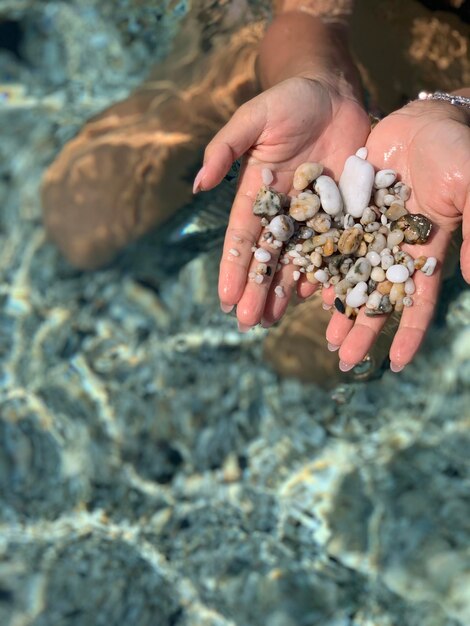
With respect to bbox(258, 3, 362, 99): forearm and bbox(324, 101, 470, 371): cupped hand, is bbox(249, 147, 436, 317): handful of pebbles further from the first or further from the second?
bbox(258, 3, 362, 99): forearm

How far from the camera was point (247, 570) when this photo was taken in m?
2.67

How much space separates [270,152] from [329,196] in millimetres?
255

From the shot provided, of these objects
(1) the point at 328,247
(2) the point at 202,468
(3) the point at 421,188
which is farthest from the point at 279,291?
(2) the point at 202,468

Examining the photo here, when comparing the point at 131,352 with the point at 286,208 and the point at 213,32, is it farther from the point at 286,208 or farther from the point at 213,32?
the point at 213,32

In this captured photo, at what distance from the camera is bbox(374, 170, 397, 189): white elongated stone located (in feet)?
7.27

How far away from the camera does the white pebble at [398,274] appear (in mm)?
2133

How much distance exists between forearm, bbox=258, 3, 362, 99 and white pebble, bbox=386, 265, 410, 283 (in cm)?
87

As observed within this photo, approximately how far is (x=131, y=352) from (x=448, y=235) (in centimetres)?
154

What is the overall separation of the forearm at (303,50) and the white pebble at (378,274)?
847mm

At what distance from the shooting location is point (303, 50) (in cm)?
285

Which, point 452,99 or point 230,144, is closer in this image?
point 230,144

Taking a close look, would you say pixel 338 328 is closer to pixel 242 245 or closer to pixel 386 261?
pixel 386 261

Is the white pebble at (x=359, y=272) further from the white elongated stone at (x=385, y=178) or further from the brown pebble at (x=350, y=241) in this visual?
the white elongated stone at (x=385, y=178)

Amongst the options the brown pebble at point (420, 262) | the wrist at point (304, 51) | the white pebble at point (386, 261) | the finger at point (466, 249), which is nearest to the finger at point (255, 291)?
the white pebble at point (386, 261)
